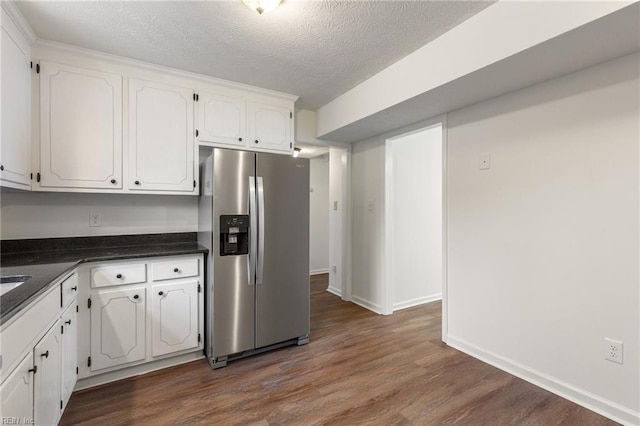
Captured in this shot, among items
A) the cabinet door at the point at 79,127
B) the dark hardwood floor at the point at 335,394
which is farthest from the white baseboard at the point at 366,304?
the cabinet door at the point at 79,127

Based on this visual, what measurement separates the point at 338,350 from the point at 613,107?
8.43ft

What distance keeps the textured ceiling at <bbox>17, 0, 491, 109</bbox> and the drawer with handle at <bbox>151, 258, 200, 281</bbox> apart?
62.7 inches

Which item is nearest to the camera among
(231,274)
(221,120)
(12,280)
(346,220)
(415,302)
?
(12,280)

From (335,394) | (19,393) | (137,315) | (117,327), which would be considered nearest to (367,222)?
(335,394)

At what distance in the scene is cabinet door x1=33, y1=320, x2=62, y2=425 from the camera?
4.17 feet

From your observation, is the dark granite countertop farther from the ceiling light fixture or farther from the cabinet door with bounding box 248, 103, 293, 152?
the ceiling light fixture

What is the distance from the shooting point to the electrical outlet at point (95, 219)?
8.09ft

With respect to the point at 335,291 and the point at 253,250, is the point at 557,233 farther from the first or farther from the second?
the point at 335,291

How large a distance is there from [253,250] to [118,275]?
95cm

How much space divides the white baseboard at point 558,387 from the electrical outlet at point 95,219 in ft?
10.7

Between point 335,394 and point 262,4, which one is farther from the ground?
point 262,4

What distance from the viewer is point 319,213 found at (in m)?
5.69

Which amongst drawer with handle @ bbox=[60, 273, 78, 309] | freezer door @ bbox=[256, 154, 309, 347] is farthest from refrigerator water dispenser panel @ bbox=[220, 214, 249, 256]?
drawer with handle @ bbox=[60, 273, 78, 309]

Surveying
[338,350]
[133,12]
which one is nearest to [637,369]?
[338,350]
